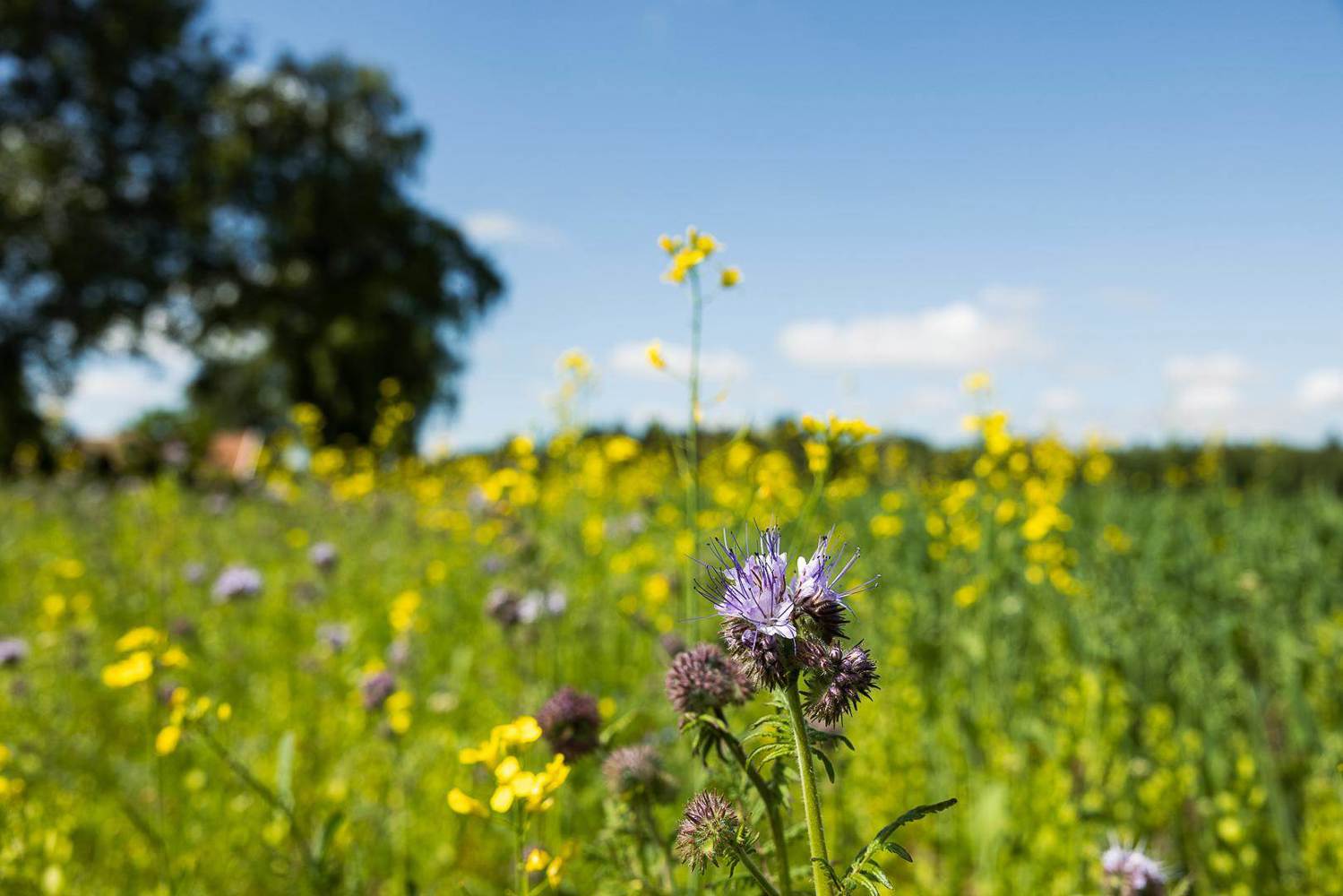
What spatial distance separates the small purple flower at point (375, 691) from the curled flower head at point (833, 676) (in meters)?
1.99

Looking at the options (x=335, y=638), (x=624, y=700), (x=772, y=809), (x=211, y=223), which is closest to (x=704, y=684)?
(x=772, y=809)

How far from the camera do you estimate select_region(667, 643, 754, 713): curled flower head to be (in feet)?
3.71

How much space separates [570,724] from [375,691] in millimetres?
1270

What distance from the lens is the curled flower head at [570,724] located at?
5.12ft

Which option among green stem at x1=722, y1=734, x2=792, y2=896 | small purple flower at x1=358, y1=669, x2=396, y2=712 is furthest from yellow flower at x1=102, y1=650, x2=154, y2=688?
green stem at x1=722, y1=734, x2=792, y2=896

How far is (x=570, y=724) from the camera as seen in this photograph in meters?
1.58

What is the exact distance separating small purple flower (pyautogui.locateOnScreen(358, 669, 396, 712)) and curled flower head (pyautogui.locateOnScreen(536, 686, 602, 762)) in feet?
3.91

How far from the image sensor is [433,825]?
3088mm

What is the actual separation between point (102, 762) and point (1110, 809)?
3752mm

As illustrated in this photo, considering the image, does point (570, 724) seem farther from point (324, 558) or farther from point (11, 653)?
point (324, 558)

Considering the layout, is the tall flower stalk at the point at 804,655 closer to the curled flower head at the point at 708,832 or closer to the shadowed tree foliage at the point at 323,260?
the curled flower head at the point at 708,832

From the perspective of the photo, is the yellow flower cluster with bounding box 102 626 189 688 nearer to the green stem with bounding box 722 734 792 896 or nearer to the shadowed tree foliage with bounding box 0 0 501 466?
the green stem with bounding box 722 734 792 896

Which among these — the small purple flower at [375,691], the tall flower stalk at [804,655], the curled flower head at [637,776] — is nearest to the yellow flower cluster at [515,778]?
the curled flower head at [637,776]

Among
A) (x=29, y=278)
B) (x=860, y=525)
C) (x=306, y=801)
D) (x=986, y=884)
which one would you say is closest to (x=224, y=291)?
Answer: (x=29, y=278)
